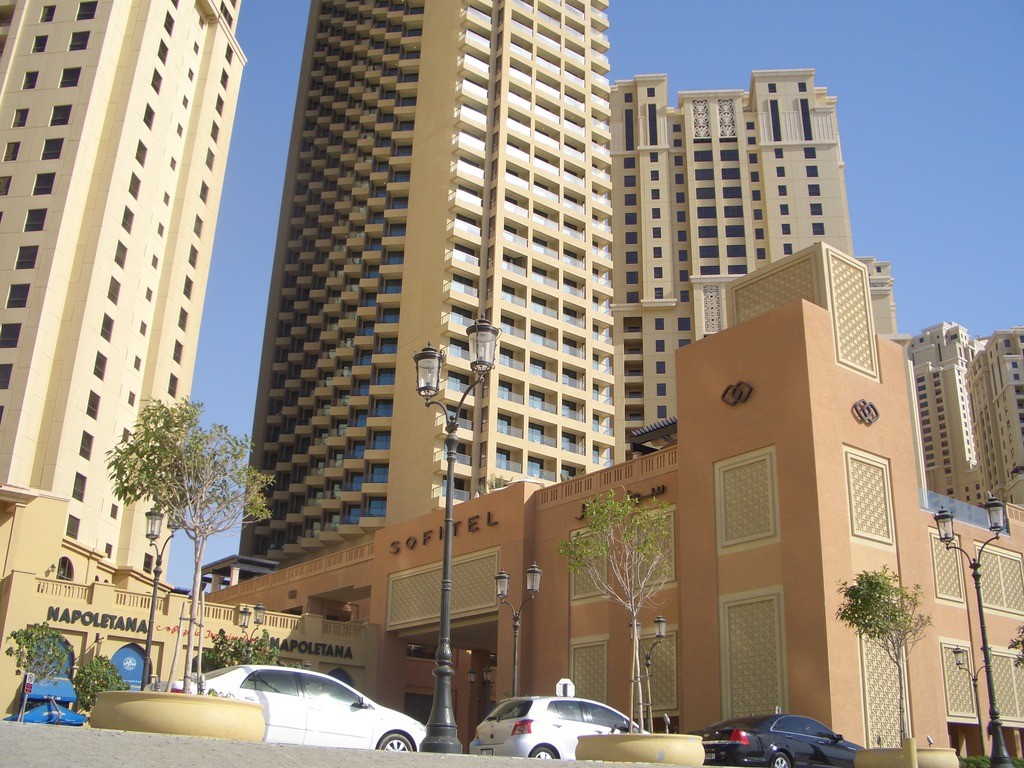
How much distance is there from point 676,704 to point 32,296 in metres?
36.9

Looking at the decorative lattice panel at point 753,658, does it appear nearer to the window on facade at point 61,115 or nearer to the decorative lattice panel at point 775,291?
the decorative lattice panel at point 775,291

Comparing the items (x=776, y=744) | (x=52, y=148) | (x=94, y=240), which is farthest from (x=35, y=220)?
(x=776, y=744)

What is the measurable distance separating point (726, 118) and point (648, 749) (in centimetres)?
9473

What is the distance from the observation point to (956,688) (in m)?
27.8

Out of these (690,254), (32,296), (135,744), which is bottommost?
(135,744)

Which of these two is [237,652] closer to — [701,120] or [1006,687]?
[1006,687]

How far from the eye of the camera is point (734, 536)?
1043 inches

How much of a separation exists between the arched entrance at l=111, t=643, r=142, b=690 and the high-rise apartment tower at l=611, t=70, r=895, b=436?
56357 mm

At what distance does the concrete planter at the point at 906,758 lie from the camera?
599 inches

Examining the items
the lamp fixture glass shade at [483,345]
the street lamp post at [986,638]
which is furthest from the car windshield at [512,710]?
the street lamp post at [986,638]

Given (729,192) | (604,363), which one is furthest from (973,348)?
(604,363)

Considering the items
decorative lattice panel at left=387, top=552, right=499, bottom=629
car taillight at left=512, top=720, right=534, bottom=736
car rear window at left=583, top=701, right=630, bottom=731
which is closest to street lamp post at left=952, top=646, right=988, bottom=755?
car rear window at left=583, top=701, right=630, bottom=731

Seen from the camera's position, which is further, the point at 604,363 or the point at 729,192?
the point at 729,192

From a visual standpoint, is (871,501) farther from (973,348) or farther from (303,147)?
(973,348)
